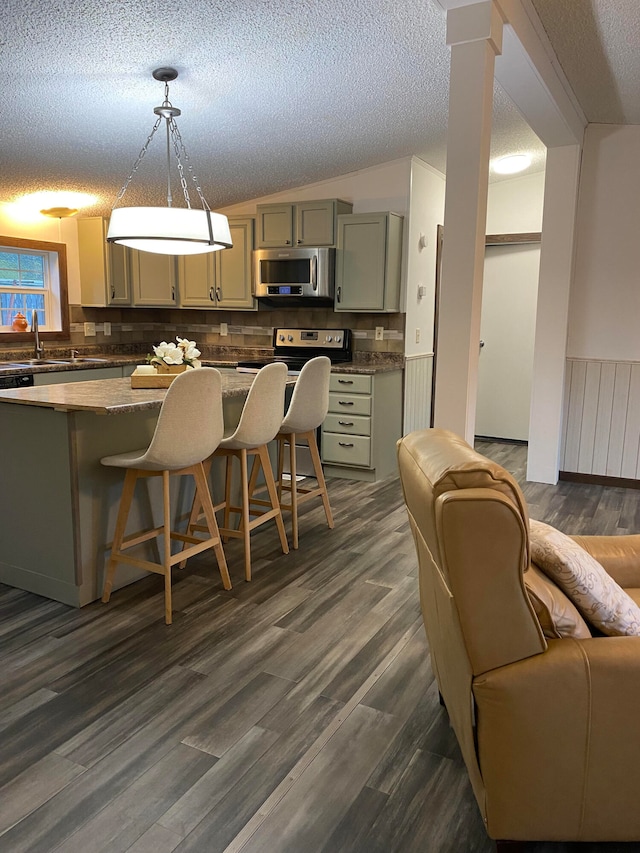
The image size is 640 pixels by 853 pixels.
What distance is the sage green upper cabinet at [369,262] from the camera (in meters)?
5.12

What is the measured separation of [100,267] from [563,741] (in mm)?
5535

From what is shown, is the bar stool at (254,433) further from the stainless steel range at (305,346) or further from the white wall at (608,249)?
the white wall at (608,249)

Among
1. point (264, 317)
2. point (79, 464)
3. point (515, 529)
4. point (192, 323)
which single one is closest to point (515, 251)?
point (264, 317)

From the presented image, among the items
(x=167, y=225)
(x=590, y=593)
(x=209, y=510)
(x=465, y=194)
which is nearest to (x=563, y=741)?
(x=590, y=593)

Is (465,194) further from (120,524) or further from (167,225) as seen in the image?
(120,524)

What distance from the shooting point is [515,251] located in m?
6.43

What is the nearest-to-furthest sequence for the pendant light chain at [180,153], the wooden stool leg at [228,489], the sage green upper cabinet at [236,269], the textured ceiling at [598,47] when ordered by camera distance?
the textured ceiling at [598,47] < the wooden stool leg at [228,489] < the pendant light chain at [180,153] < the sage green upper cabinet at [236,269]

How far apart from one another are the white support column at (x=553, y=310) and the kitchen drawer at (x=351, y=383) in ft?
4.34

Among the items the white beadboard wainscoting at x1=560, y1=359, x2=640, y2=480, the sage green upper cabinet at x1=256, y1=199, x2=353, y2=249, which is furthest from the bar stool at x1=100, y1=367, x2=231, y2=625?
the white beadboard wainscoting at x1=560, y1=359, x2=640, y2=480

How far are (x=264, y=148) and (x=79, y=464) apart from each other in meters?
2.87

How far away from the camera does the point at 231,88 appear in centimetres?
359

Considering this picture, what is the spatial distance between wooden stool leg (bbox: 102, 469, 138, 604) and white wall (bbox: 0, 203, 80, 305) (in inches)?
135

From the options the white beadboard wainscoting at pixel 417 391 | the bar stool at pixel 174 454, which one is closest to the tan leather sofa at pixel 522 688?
the bar stool at pixel 174 454

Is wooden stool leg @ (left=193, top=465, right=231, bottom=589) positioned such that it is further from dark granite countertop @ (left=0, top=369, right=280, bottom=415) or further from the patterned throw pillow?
the patterned throw pillow
